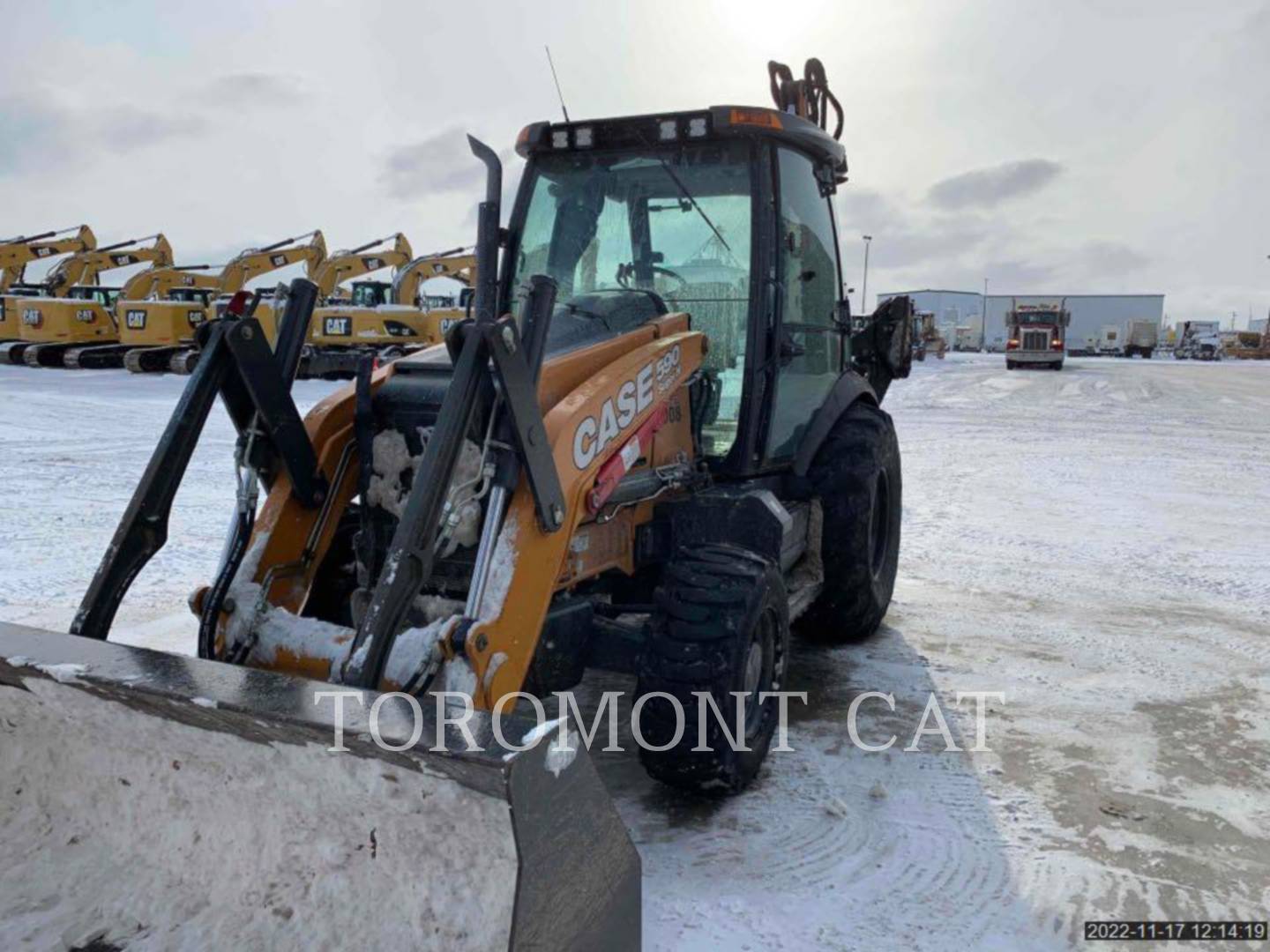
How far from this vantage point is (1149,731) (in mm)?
3779

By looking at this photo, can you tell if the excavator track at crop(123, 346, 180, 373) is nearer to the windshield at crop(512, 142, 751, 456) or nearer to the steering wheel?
the windshield at crop(512, 142, 751, 456)

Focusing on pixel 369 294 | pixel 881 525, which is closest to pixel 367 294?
pixel 369 294

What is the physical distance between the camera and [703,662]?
293 centimetres

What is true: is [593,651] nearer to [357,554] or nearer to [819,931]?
[357,554]

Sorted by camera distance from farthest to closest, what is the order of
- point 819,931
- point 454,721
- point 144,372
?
point 144,372 → point 819,931 → point 454,721

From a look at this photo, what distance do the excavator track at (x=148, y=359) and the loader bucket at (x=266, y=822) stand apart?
20.9 m

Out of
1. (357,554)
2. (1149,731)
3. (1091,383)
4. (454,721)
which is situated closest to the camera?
(454,721)

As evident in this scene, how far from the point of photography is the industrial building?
59.0m

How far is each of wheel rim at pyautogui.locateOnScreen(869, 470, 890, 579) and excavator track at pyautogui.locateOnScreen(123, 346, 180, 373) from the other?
20.0m

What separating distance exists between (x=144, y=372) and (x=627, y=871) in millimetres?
22089

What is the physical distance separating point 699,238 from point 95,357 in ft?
73.8

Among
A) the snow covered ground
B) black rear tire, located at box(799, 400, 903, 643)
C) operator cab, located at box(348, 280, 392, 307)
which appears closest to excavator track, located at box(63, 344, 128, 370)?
operator cab, located at box(348, 280, 392, 307)

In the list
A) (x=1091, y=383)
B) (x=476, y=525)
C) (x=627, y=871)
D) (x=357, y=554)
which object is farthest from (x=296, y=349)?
(x=1091, y=383)

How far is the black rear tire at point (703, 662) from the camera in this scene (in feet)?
9.61
